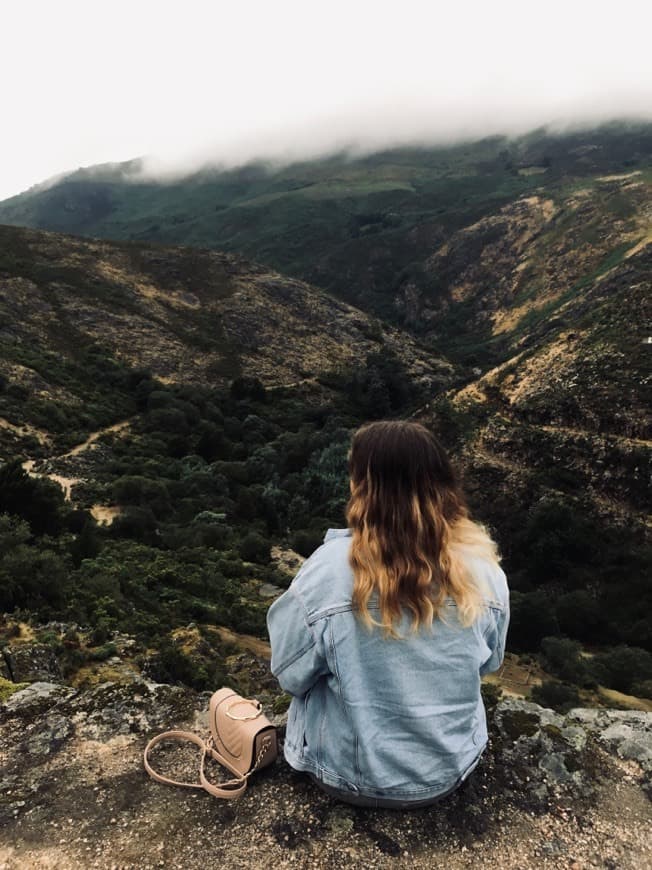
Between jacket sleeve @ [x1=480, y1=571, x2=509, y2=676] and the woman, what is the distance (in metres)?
0.01

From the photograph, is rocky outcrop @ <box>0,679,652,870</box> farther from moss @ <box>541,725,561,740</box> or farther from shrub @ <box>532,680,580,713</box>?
shrub @ <box>532,680,580,713</box>

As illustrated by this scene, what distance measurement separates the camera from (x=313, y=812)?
120 inches

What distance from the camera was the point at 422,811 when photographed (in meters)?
2.98

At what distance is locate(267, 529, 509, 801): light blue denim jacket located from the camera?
251 cm

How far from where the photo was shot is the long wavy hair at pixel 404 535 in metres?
2.43

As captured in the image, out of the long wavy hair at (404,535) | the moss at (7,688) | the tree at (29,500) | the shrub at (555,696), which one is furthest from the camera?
the tree at (29,500)

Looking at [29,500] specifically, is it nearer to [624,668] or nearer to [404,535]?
[404,535]

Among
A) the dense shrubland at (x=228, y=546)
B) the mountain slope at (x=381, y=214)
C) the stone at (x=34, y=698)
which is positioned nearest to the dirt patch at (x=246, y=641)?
the dense shrubland at (x=228, y=546)

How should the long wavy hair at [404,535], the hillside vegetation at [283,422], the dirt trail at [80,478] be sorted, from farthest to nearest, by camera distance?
the dirt trail at [80,478], the hillside vegetation at [283,422], the long wavy hair at [404,535]

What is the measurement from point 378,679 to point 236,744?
135 centimetres

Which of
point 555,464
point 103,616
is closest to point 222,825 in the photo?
point 103,616

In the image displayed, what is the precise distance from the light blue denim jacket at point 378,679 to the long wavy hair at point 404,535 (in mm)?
71

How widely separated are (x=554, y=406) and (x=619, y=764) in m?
20.7

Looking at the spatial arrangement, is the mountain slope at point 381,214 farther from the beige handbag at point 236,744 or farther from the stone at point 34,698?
the beige handbag at point 236,744
